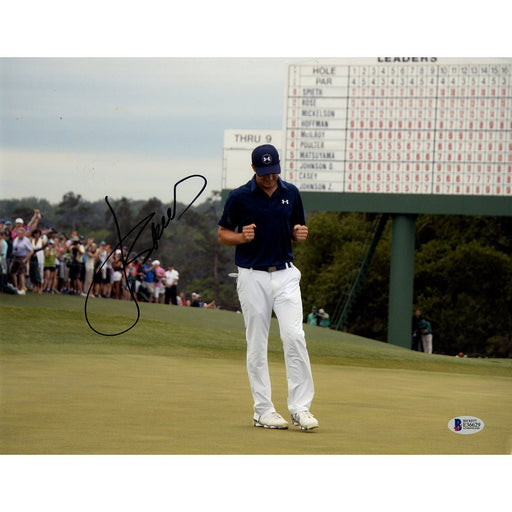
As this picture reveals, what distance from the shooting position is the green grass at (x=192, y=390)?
571cm

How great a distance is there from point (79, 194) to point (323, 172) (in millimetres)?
5679

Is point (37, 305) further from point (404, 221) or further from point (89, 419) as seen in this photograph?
point (404, 221)

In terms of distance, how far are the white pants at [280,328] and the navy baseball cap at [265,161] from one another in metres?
0.61

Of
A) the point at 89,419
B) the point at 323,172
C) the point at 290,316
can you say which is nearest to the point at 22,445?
the point at 89,419

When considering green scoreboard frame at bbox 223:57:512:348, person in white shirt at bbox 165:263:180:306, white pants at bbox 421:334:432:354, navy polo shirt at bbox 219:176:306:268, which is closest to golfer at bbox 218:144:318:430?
navy polo shirt at bbox 219:176:306:268

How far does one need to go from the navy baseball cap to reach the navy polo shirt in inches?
5.0

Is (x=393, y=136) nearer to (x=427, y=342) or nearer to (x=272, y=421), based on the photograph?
(x=427, y=342)

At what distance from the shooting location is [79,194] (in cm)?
797

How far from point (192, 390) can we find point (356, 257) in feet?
32.9

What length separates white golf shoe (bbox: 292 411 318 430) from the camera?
19.4 feet

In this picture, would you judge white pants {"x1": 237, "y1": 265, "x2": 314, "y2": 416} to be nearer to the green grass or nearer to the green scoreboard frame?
the green grass

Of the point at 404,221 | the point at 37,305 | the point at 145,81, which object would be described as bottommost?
the point at 37,305
